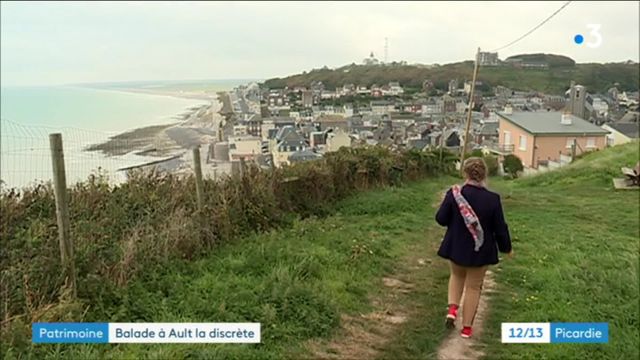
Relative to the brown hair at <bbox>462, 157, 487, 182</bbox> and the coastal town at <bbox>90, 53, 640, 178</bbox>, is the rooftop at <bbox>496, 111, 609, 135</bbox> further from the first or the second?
the brown hair at <bbox>462, 157, 487, 182</bbox>

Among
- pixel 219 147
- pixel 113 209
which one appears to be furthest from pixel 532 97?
pixel 113 209

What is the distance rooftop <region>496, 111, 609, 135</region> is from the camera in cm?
3469

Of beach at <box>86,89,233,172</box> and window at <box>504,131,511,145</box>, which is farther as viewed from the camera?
window at <box>504,131,511,145</box>

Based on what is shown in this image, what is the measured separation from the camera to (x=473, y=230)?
4.18 meters

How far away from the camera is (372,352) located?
13.9 ft

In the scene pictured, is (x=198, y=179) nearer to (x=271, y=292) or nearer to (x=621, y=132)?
(x=271, y=292)

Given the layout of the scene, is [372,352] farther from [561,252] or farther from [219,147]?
[219,147]

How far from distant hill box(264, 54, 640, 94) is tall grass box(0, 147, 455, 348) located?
15.8m

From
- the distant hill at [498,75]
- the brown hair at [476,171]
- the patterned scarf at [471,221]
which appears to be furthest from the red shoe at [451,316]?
the distant hill at [498,75]

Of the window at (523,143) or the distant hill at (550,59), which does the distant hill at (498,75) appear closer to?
the distant hill at (550,59)

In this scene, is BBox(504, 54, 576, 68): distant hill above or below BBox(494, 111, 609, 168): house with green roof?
above

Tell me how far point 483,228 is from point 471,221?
13 centimetres

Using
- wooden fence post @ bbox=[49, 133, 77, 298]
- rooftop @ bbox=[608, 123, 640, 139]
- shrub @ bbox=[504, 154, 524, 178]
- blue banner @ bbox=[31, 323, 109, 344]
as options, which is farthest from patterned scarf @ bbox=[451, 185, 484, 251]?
rooftop @ bbox=[608, 123, 640, 139]

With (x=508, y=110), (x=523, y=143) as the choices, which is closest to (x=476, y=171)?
(x=523, y=143)
